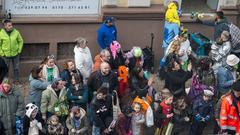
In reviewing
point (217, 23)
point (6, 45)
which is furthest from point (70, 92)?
point (217, 23)

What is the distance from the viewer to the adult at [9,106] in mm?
8828

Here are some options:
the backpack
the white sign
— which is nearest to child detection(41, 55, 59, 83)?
the white sign

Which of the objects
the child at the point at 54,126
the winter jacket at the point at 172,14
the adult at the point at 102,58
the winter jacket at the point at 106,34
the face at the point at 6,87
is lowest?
the child at the point at 54,126

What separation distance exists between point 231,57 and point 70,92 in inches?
129

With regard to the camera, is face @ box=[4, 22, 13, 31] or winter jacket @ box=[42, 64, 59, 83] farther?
face @ box=[4, 22, 13, 31]

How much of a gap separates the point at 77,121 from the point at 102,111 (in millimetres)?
476

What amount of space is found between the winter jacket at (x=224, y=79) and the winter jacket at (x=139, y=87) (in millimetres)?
1491

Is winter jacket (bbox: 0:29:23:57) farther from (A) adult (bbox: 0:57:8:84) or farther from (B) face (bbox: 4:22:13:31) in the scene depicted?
(A) adult (bbox: 0:57:8:84)

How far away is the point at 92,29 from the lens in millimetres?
12438

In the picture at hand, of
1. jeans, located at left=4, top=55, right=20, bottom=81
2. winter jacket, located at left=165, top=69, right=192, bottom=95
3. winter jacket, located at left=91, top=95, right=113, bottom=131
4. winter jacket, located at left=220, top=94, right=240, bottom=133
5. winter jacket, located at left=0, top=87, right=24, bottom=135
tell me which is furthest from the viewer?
jeans, located at left=4, top=55, right=20, bottom=81

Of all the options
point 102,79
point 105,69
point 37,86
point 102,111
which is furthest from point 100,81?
point 37,86

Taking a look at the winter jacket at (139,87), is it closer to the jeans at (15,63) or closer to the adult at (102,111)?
the adult at (102,111)

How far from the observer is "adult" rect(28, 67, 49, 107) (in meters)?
9.46

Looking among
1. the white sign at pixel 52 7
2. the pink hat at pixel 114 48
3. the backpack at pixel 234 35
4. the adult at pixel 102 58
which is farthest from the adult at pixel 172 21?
the adult at pixel 102 58
